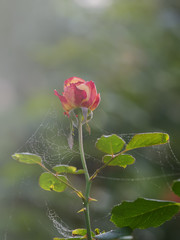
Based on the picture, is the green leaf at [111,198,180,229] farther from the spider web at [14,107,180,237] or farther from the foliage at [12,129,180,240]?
the spider web at [14,107,180,237]

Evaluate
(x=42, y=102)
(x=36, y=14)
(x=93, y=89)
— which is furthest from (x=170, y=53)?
(x=93, y=89)

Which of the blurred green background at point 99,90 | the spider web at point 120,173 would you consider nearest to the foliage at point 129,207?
the blurred green background at point 99,90

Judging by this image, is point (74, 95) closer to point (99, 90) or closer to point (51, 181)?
point (51, 181)

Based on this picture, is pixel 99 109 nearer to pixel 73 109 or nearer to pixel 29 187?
pixel 29 187

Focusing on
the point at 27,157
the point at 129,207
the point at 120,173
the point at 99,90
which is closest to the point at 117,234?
the point at 129,207

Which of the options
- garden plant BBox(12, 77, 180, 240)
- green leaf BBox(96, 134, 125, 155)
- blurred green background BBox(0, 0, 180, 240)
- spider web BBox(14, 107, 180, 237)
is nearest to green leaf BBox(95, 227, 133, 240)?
garden plant BBox(12, 77, 180, 240)
